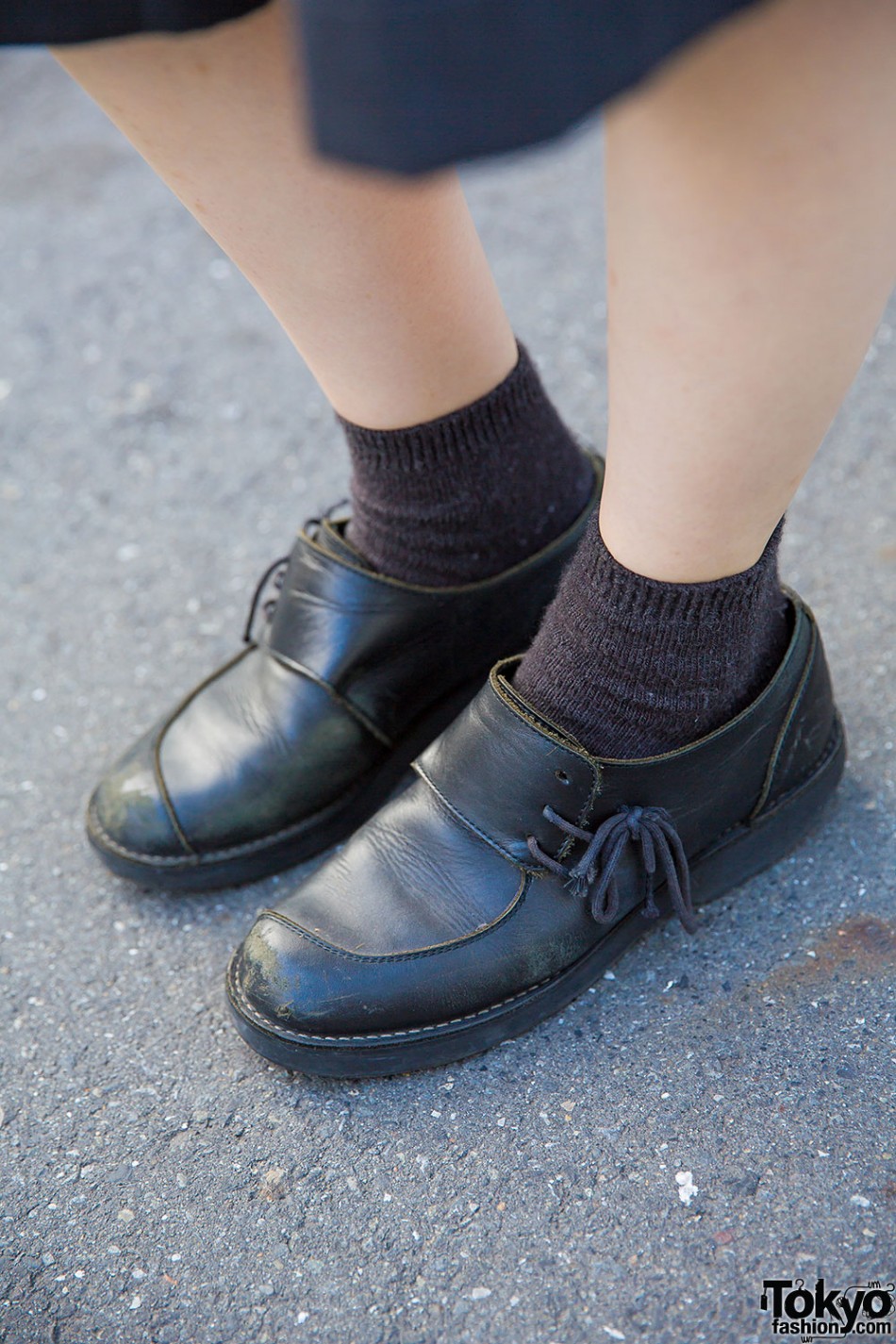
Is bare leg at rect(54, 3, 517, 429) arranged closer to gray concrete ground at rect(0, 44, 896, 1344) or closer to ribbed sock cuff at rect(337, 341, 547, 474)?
ribbed sock cuff at rect(337, 341, 547, 474)

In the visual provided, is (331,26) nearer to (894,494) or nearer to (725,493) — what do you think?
(725,493)

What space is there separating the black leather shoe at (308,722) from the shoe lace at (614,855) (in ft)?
0.77

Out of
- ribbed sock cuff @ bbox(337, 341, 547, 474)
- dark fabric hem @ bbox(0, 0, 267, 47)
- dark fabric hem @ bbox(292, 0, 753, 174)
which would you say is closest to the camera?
Result: dark fabric hem @ bbox(292, 0, 753, 174)

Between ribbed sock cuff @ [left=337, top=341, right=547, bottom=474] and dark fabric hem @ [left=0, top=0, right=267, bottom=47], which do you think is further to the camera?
ribbed sock cuff @ [left=337, top=341, right=547, bottom=474]

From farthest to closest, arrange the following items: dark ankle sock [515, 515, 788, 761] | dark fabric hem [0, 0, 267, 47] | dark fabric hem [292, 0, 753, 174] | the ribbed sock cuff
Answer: the ribbed sock cuff < dark ankle sock [515, 515, 788, 761] < dark fabric hem [0, 0, 267, 47] < dark fabric hem [292, 0, 753, 174]

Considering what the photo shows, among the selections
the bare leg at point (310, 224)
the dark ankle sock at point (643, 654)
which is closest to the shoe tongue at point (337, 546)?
the bare leg at point (310, 224)

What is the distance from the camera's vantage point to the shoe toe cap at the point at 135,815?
949mm

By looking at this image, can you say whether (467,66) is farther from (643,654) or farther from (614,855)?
(614,855)

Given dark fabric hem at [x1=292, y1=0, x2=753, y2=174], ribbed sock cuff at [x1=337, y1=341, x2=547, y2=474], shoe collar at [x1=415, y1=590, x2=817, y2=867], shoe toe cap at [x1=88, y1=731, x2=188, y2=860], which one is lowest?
shoe toe cap at [x1=88, y1=731, x2=188, y2=860]

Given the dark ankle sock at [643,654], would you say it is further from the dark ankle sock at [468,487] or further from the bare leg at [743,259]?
the dark ankle sock at [468,487]

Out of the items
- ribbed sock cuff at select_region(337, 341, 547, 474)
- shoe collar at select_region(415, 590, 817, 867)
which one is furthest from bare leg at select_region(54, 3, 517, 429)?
shoe collar at select_region(415, 590, 817, 867)

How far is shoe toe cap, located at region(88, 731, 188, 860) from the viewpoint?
0.95m

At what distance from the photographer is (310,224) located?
2.65ft

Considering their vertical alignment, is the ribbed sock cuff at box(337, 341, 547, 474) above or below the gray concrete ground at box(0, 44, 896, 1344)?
above
